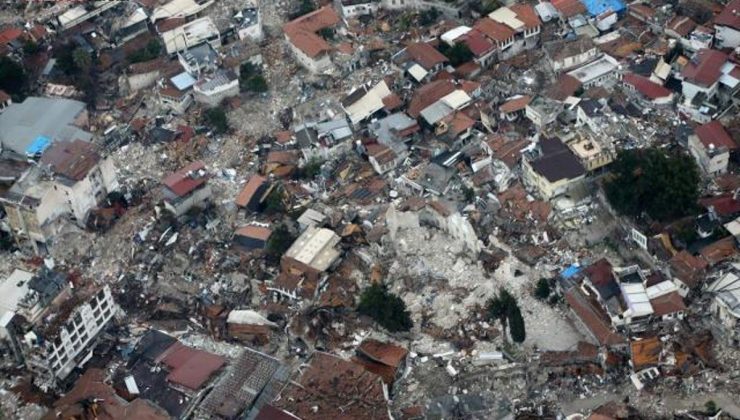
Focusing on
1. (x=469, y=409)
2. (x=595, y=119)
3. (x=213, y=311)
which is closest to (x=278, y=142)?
(x=213, y=311)

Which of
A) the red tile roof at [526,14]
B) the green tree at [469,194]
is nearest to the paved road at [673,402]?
the green tree at [469,194]

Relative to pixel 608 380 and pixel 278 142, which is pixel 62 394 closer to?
pixel 278 142

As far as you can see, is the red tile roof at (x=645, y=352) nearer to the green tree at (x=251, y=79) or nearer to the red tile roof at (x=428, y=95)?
the red tile roof at (x=428, y=95)

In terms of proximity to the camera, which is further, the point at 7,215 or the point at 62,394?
the point at 7,215

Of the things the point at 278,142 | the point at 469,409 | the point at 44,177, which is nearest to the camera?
the point at 469,409

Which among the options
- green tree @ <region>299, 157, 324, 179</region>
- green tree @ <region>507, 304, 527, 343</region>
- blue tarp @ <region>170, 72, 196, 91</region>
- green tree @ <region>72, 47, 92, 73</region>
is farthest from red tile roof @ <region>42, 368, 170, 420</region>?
green tree @ <region>72, 47, 92, 73</region>
